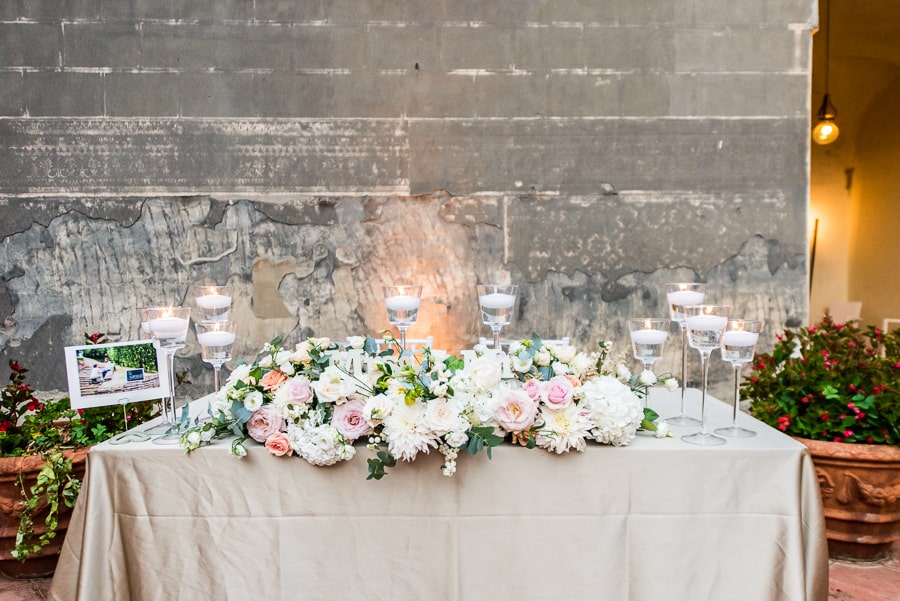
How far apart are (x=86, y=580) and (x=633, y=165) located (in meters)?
→ 3.10

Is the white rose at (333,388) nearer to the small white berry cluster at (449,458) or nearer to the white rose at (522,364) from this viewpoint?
the small white berry cluster at (449,458)

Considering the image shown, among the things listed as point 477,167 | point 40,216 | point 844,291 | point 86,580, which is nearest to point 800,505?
point 86,580

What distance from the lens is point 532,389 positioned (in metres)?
1.43

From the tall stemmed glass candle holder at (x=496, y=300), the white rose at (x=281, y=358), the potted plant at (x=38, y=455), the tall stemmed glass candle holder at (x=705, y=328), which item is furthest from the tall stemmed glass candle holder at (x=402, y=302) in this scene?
the potted plant at (x=38, y=455)

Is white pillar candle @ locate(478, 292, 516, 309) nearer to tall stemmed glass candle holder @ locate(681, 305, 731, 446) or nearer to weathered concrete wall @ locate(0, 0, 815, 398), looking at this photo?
tall stemmed glass candle holder @ locate(681, 305, 731, 446)

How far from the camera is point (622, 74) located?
3439 mm

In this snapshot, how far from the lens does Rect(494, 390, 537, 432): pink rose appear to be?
138 cm

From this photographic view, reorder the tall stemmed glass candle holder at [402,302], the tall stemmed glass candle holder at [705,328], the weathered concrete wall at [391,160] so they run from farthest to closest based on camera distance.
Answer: the weathered concrete wall at [391,160]
the tall stemmed glass candle holder at [402,302]
the tall stemmed glass candle holder at [705,328]

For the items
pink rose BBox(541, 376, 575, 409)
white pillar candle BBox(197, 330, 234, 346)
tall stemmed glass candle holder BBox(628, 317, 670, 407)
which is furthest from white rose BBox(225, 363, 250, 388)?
tall stemmed glass candle holder BBox(628, 317, 670, 407)

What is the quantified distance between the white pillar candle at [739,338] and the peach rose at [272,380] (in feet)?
3.66

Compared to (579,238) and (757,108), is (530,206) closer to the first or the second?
(579,238)

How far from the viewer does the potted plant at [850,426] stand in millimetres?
2113

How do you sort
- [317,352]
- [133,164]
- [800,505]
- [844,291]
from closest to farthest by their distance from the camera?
[800,505] < [317,352] < [133,164] < [844,291]

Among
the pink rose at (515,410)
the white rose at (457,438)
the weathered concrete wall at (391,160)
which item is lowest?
the white rose at (457,438)
